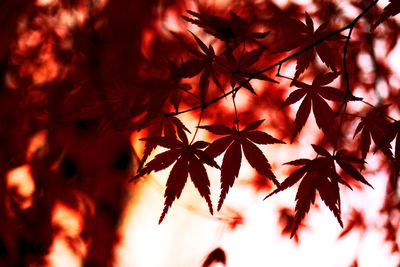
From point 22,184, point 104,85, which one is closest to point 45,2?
point 104,85

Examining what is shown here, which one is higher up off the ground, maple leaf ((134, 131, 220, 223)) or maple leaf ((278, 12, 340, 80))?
maple leaf ((278, 12, 340, 80))

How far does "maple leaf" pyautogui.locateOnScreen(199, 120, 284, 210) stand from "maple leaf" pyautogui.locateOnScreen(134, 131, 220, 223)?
0.03m

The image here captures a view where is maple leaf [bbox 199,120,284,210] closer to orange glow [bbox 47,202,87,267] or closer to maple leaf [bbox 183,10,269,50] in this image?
maple leaf [bbox 183,10,269,50]

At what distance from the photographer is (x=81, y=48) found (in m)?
1.35

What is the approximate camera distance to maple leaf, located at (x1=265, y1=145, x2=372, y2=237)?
0.58 m

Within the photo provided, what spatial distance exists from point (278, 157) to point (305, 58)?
2.67 ft

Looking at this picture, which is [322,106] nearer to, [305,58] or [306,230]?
[305,58]

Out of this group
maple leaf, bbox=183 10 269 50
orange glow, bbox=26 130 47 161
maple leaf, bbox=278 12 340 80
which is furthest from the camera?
orange glow, bbox=26 130 47 161

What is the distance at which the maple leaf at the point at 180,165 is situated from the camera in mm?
564

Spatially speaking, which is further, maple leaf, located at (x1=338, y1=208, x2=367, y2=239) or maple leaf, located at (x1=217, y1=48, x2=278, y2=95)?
maple leaf, located at (x1=338, y1=208, x2=367, y2=239)

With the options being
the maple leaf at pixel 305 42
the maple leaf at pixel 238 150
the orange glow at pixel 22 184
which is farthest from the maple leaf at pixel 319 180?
the orange glow at pixel 22 184

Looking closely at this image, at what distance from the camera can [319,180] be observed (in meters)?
0.60

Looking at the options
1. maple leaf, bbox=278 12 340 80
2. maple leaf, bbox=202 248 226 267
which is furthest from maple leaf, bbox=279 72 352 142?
maple leaf, bbox=202 248 226 267

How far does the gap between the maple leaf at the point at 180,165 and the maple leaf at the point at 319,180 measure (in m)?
0.15
